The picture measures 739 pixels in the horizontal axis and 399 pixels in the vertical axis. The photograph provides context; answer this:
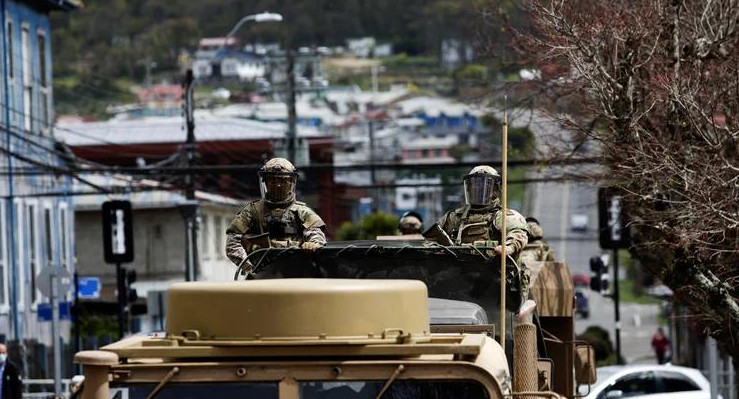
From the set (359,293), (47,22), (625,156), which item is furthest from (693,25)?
(47,22)

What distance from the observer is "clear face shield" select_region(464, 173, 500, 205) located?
1517 centimetres

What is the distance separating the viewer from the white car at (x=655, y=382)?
26.8 metres

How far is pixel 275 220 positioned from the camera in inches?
586

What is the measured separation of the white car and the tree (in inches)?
185

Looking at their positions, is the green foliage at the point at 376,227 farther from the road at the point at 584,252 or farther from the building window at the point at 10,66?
the road at the point at 584,252

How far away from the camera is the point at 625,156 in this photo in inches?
776

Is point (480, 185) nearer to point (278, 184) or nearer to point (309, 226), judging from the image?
point (309, 226)

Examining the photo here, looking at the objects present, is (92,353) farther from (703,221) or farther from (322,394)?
(703,221)

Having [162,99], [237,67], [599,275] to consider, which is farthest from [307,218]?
[162,99]

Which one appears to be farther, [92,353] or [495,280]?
[495,280]

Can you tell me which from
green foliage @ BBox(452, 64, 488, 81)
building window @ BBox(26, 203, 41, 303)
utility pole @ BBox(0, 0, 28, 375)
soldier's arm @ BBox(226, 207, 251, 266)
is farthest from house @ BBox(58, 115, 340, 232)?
soldier's arm @ BBox(226, 207, 251, 266)

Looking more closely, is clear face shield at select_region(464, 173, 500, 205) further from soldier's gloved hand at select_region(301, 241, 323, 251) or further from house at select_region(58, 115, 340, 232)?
house at select_region(58, 115, 340, 232)

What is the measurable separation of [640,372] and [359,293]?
1737cm

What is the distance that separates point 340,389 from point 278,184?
4.66m
